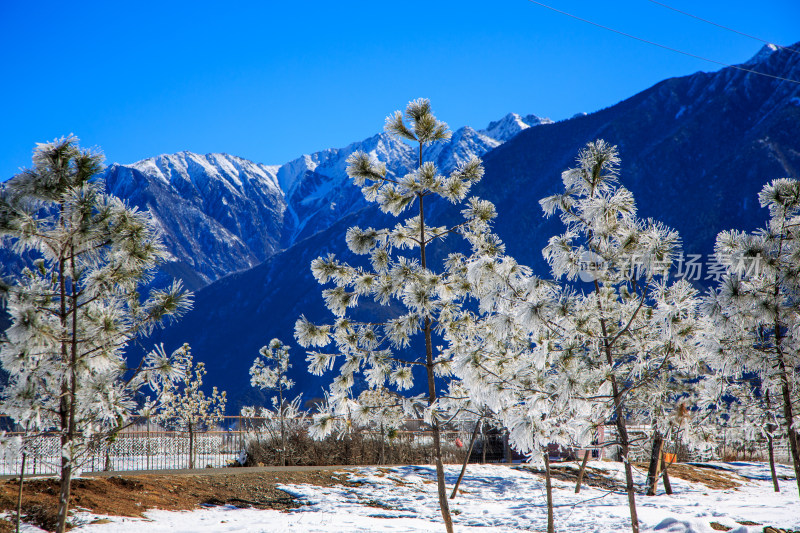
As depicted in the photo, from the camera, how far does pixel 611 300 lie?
22.6ft

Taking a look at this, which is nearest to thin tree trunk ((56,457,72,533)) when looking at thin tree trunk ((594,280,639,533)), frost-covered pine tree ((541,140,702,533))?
frost-covered pine tree ((541,140,702,533))

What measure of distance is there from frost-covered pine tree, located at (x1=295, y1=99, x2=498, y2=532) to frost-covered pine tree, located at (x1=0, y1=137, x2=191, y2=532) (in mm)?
2207

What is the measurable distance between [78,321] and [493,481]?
15.3 metres

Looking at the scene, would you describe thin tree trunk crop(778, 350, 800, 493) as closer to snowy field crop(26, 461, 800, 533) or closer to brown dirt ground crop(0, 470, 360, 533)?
snowy field crop(26, 461, 800, 533)

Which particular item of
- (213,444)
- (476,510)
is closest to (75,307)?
(476,510)

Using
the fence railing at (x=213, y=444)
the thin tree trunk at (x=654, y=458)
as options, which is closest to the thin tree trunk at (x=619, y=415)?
the thin tree trunk at (x=654, y=458)

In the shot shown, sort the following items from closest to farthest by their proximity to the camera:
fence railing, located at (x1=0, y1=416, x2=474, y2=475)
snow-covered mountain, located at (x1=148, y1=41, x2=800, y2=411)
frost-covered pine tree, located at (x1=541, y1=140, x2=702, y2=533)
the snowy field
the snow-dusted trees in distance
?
frost-covered pine tree, located at (x1=541, y1=140, x2=702, y2=533) < the snow-dusted trees in distance < the snowy field < fence railing, located at (x1=0, y1=416, x2=474, y2=475) < snow-covered mountain, located at (x1=148, y1=41, x2=800, y2=411)

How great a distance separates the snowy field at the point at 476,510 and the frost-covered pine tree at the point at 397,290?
2.76 meters

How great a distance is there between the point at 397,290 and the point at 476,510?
8.67m

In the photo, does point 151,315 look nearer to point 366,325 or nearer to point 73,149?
point 73,149

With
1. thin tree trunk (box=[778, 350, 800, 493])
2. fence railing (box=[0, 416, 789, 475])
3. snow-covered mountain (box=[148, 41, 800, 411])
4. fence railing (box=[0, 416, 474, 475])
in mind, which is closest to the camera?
thin tree trunk (box=[778, 350, 800, 493])

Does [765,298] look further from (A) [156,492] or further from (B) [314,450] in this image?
(B) [314,450]

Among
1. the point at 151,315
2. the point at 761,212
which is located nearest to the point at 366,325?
the point at 151,315

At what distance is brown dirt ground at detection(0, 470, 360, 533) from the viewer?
987 centimetres
